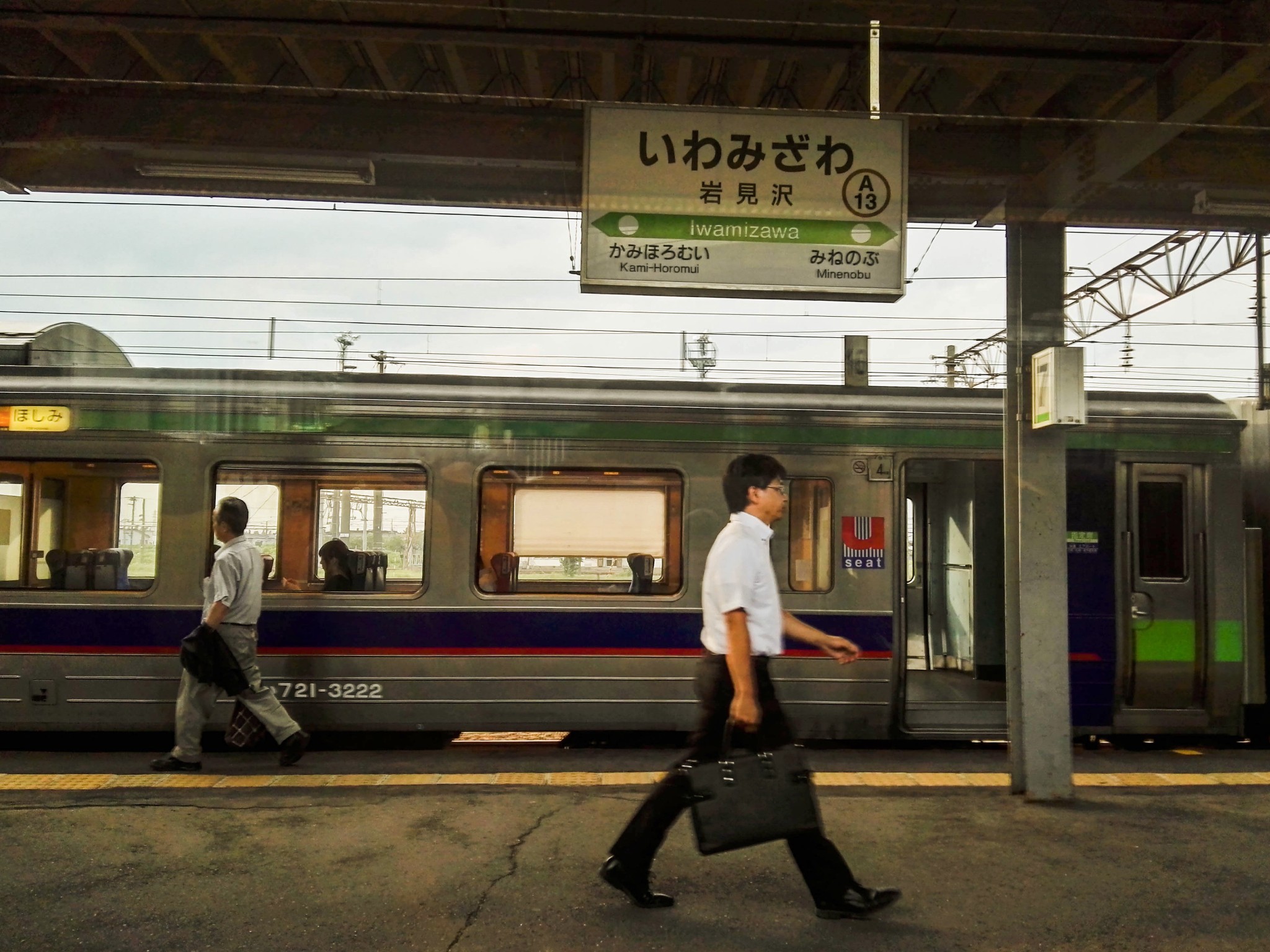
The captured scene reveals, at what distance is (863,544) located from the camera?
277 inches

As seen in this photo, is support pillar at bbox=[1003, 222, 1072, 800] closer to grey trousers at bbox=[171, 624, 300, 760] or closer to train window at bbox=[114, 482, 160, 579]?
grey trousers at bbox=[171, 624, 300, 760]


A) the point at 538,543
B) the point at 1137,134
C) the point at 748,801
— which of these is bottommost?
the point at 748,801

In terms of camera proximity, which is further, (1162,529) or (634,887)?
(1162,529)

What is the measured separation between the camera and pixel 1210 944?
3662 mm

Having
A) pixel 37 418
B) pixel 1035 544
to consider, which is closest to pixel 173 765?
pixel 37 418

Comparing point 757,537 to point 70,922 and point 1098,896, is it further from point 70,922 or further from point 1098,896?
point 70,922

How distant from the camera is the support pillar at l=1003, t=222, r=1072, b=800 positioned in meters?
5.40

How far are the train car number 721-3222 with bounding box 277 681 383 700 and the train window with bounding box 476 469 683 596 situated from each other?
1006mm

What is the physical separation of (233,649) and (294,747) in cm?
70

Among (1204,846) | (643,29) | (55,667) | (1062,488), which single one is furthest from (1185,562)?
(55,667)

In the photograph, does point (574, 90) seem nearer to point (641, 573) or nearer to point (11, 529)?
point (641, 573)

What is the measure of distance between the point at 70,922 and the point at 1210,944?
4126mm

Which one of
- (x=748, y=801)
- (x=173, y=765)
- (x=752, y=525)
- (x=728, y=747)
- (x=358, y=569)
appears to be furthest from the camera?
(x=358, y=569)

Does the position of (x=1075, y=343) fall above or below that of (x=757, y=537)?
above
